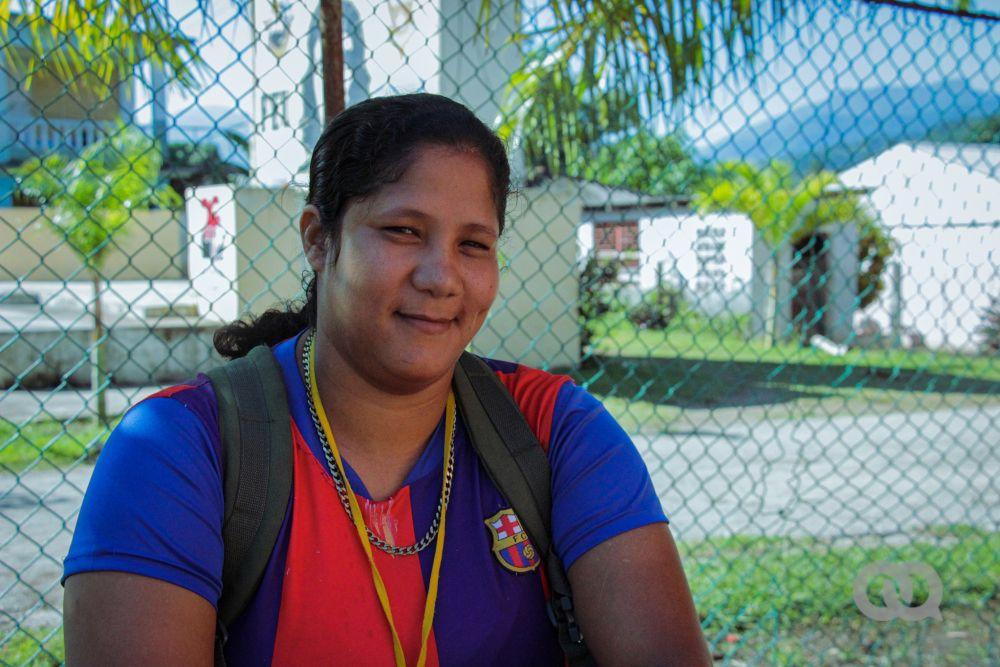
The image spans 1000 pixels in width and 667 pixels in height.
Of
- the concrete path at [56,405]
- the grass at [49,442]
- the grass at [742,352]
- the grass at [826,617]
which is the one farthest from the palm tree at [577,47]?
the grass at [742,352]

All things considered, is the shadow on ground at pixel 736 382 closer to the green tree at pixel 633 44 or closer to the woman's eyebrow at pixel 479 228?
the green tree at pixel 633 44

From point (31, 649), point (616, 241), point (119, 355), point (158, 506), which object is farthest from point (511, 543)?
point (119, 355)

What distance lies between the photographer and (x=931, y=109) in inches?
150

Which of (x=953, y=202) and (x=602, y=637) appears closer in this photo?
(x=602, y=637)

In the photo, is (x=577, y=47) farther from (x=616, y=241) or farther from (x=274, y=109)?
(x=616, y=241)

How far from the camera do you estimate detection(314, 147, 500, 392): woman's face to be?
150cm

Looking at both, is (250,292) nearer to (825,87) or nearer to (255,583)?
(825,87)

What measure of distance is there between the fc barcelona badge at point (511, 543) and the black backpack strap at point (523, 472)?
0.6 inches

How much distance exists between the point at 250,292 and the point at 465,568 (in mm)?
9172

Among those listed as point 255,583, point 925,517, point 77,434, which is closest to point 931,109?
point 925,517

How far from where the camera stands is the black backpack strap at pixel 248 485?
1386mm

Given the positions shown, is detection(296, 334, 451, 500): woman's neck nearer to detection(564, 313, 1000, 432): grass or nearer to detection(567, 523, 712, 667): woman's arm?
detection(567, 523, 712, 667): woman's arm

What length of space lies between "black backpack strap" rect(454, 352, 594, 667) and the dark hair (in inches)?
14.5

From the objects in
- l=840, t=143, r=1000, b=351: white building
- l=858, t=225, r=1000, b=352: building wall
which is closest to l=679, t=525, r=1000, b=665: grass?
l=840, t=143, r=1000, b=351: white building
